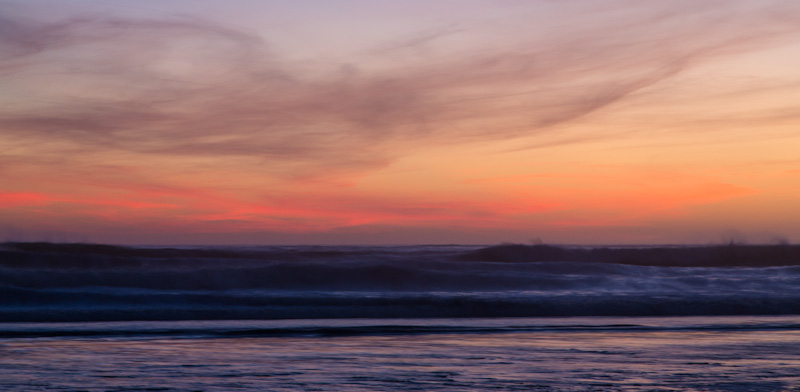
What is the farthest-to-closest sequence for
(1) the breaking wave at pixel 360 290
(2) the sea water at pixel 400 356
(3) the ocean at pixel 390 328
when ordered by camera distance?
(1) the breaking wave at pixel 360 290, (3) the ocean at pixel 390 328, (2) the sea water at pixel 400 356

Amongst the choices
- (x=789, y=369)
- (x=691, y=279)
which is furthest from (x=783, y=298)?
(x=789, y=369)

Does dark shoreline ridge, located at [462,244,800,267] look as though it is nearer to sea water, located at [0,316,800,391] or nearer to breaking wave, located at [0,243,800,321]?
breaking wave, located at [0,243,800,321]

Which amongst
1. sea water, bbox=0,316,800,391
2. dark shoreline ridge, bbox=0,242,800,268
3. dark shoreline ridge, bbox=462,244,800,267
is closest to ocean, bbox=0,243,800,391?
sea water, bbox=0,316,800,391

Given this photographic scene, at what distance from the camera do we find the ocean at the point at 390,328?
6004 mm

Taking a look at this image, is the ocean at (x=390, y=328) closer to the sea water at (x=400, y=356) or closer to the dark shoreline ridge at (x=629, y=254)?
the sea water at (x=400, y=356)

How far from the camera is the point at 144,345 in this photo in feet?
26.8

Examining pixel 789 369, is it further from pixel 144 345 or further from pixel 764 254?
pixel 764 254

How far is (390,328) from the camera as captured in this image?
10.2 m

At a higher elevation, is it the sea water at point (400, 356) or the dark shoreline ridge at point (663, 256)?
the dark shoreline ridge at point (663, 256)

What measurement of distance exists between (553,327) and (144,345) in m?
5.11

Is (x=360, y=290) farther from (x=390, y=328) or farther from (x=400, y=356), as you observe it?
(x=400, y=356)

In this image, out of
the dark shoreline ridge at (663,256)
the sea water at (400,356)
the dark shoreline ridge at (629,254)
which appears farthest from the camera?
the dark shoreline ridge at (663,256)

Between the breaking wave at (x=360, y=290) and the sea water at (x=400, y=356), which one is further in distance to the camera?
the breaking wave at (x=360, y=290)

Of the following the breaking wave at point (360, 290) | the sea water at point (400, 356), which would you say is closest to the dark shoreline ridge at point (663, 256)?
the breaking wave at point (360, 290)
